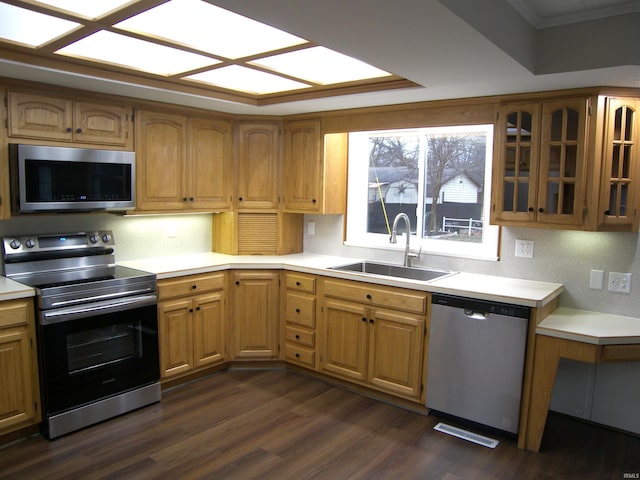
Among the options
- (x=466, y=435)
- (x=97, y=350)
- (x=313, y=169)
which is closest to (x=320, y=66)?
(x=313, y=169)

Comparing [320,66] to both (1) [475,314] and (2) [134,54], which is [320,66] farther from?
(1) [475,314]

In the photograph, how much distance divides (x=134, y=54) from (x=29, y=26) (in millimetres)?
554

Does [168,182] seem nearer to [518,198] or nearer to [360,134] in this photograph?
[360,134]

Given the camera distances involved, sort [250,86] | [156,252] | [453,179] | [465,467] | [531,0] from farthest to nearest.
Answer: [156,252] < [453,179] < [250,86] < [465,467] < [531,0]

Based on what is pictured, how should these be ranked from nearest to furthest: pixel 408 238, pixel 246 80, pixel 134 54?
pixel 134 54, pixel 246 80, pixel 408 238

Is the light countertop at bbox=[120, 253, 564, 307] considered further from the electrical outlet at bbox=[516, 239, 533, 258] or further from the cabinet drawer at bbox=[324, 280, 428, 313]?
the electrical outlet at bbox=[516, 239, 533, 258]

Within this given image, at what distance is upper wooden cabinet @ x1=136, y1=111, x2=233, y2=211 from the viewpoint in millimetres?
3637

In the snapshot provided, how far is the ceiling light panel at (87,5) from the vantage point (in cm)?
203

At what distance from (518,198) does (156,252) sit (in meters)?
2.79

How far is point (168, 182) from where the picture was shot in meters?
3.79

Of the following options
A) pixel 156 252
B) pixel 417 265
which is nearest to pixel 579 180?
pixel 417 265

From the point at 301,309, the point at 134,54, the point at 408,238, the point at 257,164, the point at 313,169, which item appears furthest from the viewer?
the point at 257,164

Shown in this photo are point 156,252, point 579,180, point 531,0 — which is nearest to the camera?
point 531,0

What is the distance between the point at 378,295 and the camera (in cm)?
340
